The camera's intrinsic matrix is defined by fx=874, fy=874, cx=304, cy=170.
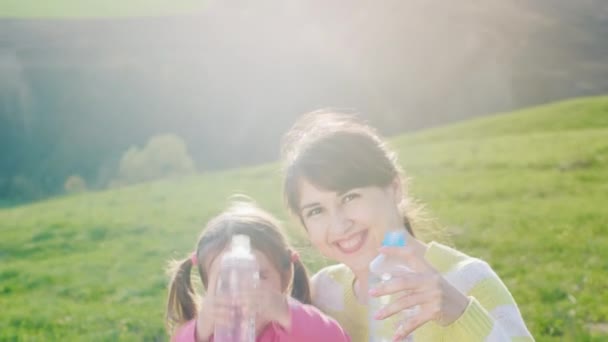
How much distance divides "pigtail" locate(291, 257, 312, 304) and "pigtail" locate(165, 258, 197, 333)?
20.6 inches

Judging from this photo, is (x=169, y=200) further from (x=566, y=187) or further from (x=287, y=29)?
(x=287, y=29)

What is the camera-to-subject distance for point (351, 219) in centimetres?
379

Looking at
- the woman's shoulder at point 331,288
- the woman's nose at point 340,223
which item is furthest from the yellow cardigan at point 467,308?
the woman's nose at point 340,223

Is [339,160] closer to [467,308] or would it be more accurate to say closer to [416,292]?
[467,308]

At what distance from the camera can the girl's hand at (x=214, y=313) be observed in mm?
2805

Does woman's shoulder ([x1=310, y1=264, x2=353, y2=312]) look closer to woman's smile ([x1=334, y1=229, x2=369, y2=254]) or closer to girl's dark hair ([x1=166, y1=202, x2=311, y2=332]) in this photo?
girl's dark hair ([x1=166, y1=202, x2=311, y2=332])

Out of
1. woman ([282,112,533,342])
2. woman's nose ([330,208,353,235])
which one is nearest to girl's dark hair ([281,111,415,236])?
woman ([282,112,533,342])

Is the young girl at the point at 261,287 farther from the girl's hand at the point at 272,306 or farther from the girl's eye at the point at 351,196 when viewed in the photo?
the girl's eye at the point at 351,196

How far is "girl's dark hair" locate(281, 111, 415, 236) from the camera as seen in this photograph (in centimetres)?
390

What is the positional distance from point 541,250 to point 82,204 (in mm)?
11136

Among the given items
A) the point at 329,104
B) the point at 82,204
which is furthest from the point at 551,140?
the point at 329,104

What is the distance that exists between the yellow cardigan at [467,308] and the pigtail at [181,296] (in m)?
0.67

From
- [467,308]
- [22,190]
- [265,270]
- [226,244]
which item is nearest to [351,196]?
[265,270]

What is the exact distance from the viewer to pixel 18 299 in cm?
1029
